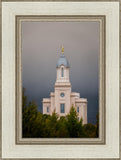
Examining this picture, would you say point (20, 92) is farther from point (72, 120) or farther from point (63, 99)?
point (72, 120)

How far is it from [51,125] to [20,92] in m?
0.71

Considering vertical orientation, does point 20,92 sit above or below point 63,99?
above

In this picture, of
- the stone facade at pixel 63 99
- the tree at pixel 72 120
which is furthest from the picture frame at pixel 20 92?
the stone facade at pixel 63 99

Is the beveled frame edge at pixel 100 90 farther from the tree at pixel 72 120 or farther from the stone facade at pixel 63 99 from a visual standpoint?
the stone facade at pixel 63 99

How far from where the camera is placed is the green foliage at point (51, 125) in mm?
3156

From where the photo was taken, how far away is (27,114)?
3.22 m

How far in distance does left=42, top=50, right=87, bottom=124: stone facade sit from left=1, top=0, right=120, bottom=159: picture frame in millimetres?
368

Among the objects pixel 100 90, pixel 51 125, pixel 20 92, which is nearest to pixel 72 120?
pixel 51 125

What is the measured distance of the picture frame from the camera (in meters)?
3.04

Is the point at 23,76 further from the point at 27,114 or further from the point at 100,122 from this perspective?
the point at 100,122

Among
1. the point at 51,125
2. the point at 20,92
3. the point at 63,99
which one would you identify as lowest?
the point at 51,125

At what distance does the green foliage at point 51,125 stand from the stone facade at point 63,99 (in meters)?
0.07

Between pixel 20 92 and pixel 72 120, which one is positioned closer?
pixel 20 92

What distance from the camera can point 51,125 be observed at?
3.26 m
